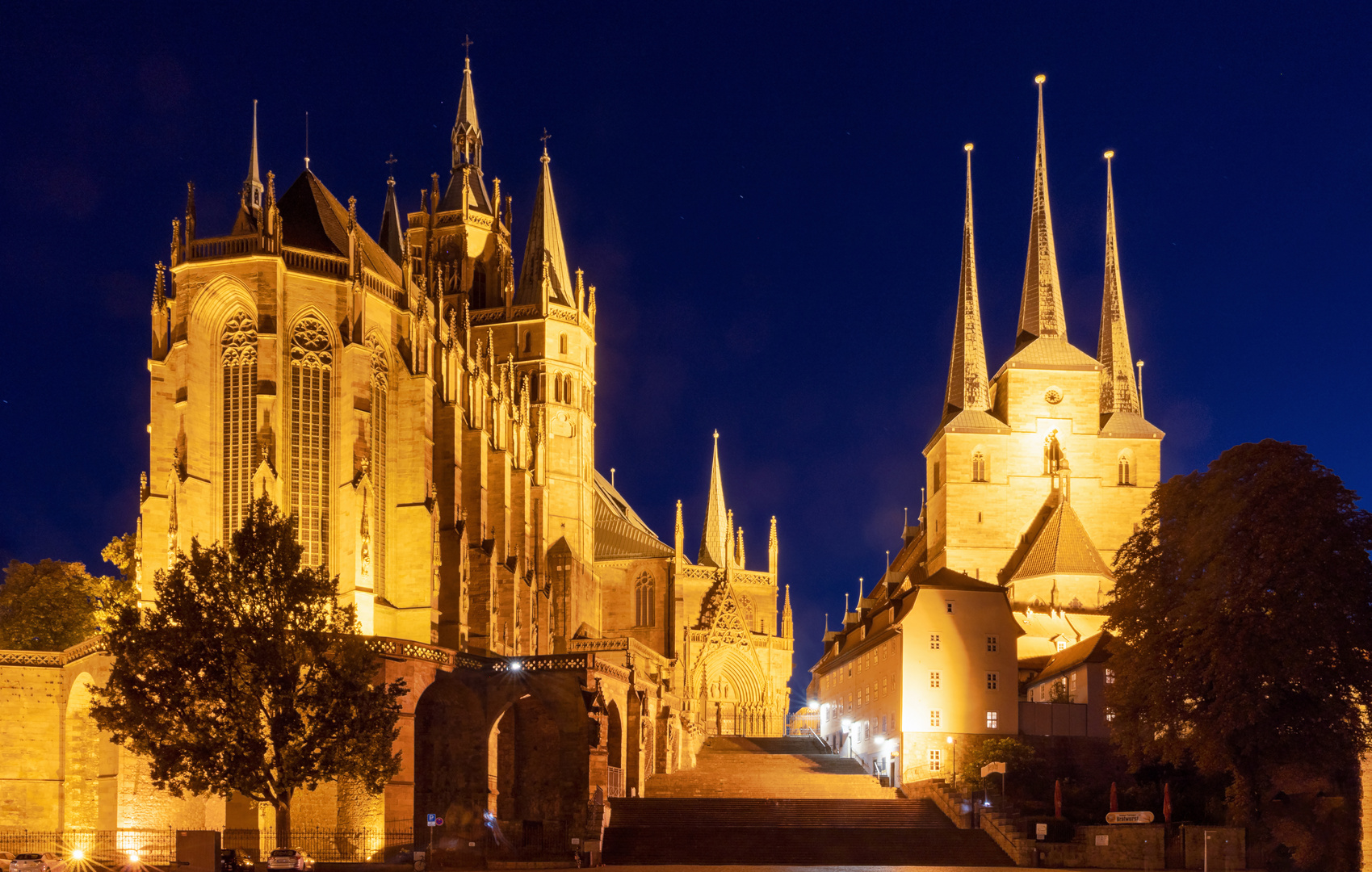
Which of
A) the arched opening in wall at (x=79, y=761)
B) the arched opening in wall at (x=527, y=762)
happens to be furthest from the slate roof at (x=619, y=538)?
the arched opening in wall at (x=79, y=761)

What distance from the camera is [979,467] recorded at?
85.8 m

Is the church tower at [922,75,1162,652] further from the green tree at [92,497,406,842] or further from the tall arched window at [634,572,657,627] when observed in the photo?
the green tree at [92,497,406,842]

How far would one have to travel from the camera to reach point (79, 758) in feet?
162

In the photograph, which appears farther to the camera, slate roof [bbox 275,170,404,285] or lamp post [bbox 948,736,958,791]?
lamp post [bbox 948,736,958,791]

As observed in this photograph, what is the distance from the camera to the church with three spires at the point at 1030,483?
246ft

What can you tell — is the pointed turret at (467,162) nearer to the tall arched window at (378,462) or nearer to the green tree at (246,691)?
the tall arched window at (378,462)

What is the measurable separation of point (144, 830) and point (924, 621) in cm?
2948

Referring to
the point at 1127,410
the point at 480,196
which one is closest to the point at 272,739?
the point at 480,196

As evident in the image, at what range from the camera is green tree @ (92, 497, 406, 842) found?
37.9 meters

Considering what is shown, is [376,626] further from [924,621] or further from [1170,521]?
[1170,521]

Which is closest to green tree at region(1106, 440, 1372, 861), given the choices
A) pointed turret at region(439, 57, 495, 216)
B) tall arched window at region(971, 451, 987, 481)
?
tall arched window at region(971, 451, 987, 481)

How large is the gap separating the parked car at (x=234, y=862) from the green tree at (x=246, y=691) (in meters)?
1.16

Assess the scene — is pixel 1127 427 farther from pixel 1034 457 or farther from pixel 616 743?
pixel 616 743

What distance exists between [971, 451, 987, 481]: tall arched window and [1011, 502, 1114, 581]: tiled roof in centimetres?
577
